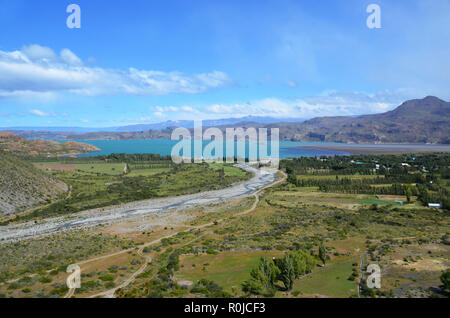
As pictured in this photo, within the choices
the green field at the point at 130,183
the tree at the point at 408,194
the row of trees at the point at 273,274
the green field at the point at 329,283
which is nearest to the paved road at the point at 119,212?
the green field at the point at 130,183

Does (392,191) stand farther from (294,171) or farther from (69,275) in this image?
(69,275)

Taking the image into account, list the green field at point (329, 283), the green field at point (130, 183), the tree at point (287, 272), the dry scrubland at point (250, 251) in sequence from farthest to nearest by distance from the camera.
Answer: the green field at point (130, 183) < the dry scrubland at point (250, 251) < the tree at point (287, 272) < the green field at point (329, 283)

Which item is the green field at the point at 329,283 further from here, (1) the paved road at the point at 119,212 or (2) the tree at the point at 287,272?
(1) the paved road at the point at 119,212

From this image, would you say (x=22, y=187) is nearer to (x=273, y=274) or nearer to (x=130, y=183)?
(x=130, y=183)

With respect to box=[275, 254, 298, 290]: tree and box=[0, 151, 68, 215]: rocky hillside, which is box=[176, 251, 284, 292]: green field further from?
box=[0, 151, 68, 215]: rocky hillside

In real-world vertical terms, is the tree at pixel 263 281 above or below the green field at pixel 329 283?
above

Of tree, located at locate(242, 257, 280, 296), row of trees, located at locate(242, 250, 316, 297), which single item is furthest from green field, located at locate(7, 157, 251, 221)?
row of trees, located at locate(242, 250, 316, 297)
